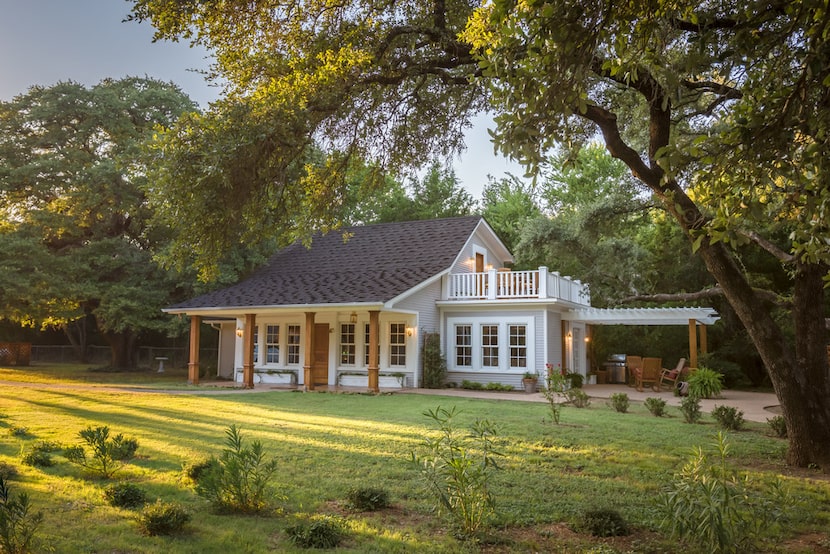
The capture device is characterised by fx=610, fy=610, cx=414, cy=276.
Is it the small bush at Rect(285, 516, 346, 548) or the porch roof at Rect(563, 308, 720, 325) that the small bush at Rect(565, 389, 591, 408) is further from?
the small bush at Rect(285, 516, 346, 548)

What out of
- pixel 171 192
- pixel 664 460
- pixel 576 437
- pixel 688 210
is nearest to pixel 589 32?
pixel 688 210

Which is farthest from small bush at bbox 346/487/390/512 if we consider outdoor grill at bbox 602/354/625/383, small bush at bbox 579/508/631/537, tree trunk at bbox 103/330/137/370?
tree trunk at bbox 103/330/137/370

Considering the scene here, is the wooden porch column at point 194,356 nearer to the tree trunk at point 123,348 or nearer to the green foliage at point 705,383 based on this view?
the tree trunk at point 123,348

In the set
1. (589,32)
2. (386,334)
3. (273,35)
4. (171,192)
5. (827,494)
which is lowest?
(827,494)

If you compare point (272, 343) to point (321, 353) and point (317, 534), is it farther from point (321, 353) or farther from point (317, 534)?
point (317, 534)

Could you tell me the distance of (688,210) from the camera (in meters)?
6.53

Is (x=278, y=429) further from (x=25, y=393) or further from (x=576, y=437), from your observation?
(x=25, y=393)

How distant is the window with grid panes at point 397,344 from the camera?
1962 centimetres

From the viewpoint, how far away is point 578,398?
43.6 feet

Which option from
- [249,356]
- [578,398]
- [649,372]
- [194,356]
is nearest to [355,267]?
[249,356]

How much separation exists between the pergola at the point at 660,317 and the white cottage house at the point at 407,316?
4 cm

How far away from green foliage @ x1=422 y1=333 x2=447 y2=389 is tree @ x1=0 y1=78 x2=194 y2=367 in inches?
390

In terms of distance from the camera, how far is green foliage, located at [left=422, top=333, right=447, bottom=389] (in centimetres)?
1911

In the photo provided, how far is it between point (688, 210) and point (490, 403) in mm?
8565
